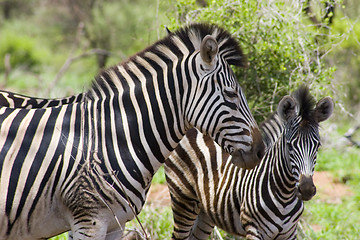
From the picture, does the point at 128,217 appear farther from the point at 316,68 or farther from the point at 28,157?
the point at 316,68

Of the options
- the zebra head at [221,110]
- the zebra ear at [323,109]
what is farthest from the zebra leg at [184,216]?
the zebra head at [221,110]

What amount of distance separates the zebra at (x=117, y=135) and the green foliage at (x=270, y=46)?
7.26ft

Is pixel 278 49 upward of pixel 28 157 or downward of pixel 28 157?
upward

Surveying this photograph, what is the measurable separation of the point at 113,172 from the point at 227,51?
4.47 ft

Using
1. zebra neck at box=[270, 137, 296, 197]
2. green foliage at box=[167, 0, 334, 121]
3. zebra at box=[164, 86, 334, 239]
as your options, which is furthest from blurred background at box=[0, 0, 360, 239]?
zebra neck at box=[270, 137, 296, 197]

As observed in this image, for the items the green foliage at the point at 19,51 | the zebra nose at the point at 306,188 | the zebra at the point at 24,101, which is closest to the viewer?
the zebra nose at the point at 306,188

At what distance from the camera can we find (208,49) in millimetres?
4012

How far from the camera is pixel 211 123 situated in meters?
4.07

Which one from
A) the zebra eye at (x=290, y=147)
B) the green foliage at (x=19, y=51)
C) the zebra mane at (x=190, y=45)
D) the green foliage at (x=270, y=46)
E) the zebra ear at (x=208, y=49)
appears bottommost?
the zebra eye at (x=290, y=147)

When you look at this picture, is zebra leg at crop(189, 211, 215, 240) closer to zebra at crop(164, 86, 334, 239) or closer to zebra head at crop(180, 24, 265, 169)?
zebra at crop(164, 86, 334, 239)

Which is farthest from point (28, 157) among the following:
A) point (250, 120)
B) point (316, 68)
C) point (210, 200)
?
point (316, 68)

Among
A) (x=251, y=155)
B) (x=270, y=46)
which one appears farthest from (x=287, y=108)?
(x=270, y=46)

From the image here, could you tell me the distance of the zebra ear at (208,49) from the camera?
396 centimetres

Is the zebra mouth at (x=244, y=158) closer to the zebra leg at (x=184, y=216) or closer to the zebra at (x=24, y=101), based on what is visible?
the zebra leg at (x=184, y=216)
